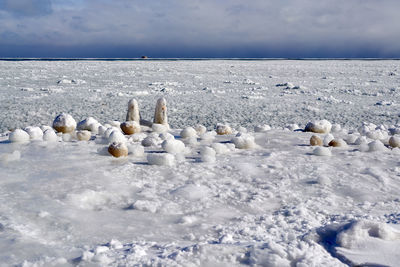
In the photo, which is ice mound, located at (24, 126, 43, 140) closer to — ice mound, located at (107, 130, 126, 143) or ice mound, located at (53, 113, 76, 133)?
ice mound, located at (53, 113, 76, 133)

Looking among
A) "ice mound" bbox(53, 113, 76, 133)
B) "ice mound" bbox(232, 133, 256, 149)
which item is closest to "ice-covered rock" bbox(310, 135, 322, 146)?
"ice mound" bbox(232, 133, 256, 149)

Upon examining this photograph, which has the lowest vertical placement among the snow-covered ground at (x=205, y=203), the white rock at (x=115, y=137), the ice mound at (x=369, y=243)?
the snow-covered ground at (x=205, y=203)

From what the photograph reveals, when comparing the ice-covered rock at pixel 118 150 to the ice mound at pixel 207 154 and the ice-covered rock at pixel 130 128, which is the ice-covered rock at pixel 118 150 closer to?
the ice mound at pixel 207 154

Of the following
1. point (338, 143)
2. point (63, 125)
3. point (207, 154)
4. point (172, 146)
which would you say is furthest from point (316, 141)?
point (63, 125)

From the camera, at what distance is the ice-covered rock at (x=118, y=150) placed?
2023 millimetres

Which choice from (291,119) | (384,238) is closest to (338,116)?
(291,119)

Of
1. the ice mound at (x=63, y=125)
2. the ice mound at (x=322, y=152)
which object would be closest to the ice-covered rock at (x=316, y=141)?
the ice mound at (x=322, y=152)

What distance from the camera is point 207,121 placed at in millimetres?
3865

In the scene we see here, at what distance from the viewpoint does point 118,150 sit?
6.64 feet

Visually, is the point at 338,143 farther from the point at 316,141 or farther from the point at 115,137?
the point at 115,137

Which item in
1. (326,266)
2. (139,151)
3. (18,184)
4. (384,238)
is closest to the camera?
(326,266)

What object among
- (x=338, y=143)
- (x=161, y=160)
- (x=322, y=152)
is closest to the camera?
(x=161, y=160)

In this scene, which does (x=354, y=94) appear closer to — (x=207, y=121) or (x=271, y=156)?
(x=207, y=121)

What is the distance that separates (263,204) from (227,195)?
0.17 metres
